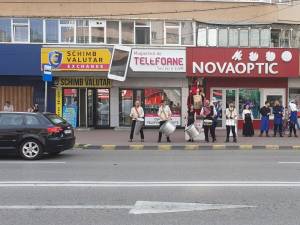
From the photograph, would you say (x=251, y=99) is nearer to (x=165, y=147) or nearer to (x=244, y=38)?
(x=244, y=38)

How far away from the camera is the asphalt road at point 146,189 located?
7.20 metres

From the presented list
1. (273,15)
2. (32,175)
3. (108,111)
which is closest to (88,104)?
(108,111)

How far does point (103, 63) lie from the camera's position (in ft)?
84.5

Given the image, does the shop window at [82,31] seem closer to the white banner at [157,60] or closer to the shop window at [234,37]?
the white banner at [157,60]

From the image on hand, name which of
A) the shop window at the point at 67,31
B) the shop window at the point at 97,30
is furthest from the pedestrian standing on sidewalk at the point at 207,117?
the shop window at the point at 67,31

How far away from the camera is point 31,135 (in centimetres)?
1496

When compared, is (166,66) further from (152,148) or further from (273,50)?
(152,148)

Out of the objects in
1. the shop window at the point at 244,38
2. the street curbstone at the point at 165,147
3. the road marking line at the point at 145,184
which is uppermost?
the shop window at the point at 244,38

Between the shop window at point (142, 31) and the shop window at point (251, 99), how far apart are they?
5.53 metres

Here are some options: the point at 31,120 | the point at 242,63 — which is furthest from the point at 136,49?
the point at 31,120

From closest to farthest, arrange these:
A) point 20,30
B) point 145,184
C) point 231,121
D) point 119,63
Answer: point 145,184
point 231,121
point 119,63
point 20,30

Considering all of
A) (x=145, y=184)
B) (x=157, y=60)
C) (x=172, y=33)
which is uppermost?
(x=172, y=33)

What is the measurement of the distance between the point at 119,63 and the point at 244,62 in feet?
20.1

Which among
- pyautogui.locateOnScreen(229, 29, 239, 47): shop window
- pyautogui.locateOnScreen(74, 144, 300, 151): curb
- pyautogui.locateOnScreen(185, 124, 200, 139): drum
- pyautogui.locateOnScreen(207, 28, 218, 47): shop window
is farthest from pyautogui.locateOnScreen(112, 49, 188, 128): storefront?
pyautogui.locateOnScreen(74, 144, 300, 151): curb
